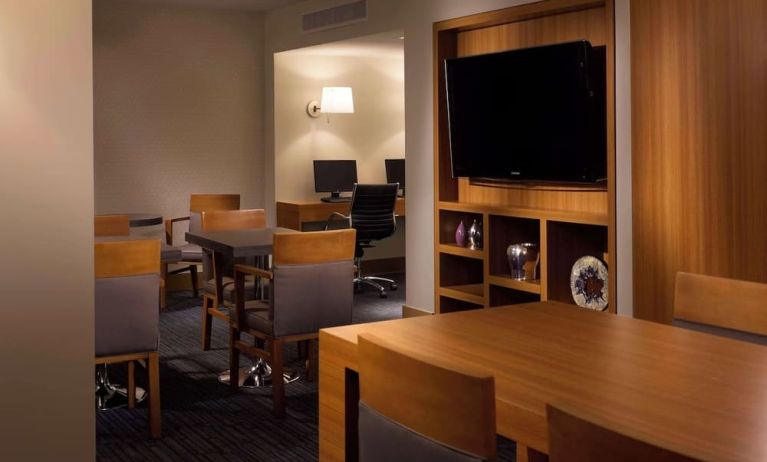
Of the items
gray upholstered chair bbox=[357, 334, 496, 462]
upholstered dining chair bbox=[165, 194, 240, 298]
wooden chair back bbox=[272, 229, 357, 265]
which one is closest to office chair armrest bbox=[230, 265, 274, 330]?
wooden chair back bbox=[272, 229, 357, 265]

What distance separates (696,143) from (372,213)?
359 centimetres

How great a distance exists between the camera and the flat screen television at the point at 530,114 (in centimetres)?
449

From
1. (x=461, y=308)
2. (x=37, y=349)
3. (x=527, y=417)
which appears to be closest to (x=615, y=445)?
(x=527, y=417)

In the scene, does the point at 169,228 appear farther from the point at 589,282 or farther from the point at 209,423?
the point at 589,282

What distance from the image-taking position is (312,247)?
3.94 metres

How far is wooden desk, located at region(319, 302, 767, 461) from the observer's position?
151 cm

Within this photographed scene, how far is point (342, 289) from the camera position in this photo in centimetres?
406

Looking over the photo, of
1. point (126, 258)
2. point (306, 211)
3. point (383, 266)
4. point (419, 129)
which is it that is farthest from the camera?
point (383, 266)

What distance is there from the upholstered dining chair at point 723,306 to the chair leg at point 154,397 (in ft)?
7.08

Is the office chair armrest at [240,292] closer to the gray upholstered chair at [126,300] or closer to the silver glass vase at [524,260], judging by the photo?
the gray upholstered chair at [126,300]

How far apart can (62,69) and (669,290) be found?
2.83 metres

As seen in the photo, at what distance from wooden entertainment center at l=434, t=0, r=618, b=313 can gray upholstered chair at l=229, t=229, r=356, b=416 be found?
4.11 feet

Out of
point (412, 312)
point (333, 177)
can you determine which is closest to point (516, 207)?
point (412, 312)

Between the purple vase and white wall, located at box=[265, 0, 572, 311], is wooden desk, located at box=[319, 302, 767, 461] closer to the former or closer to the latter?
the purple vase
